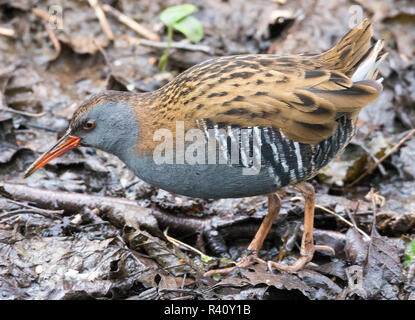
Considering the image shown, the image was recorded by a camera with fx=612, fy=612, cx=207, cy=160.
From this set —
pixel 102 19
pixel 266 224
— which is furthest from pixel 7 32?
pixel 266 224

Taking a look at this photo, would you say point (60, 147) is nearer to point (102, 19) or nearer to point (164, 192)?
point (164, 192)

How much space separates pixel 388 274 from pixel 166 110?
80.7 inches

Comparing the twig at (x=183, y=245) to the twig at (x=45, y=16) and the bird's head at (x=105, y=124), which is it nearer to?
the bird's head at (x=105, y=124)

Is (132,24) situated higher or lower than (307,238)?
higher

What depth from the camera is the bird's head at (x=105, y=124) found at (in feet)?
14.5

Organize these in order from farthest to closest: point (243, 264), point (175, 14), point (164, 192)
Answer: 1. point (175, 14)
2. point (164, 192)
3. point (243, 264)

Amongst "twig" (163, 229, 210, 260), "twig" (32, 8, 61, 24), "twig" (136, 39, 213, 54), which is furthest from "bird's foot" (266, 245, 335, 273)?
"twig" (32, 8, 61, 24)

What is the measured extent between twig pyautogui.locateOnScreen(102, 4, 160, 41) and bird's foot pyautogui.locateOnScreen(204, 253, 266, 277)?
3373mm

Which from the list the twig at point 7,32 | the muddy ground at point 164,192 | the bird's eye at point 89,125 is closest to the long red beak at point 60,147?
the bird's eye at point 89,125

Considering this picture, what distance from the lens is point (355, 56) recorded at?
15.0ft

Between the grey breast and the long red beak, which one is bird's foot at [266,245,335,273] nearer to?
the grey breast

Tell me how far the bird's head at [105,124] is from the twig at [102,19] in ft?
8.94

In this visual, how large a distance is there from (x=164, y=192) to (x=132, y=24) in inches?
106

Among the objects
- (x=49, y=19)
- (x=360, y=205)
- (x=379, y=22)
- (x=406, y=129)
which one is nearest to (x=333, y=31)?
(x=379, y=22)
